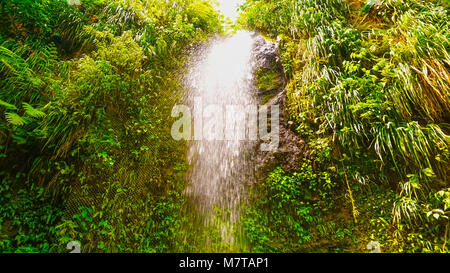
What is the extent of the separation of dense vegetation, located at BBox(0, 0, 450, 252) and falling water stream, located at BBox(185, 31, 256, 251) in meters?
0.24

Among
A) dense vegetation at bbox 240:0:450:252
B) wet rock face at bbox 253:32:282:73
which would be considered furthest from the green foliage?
wet rock face at bbox 253:32:282:73

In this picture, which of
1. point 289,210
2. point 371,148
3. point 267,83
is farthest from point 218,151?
point 371,148

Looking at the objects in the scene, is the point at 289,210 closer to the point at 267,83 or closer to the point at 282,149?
the point at 282,149

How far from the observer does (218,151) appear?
12.3ft

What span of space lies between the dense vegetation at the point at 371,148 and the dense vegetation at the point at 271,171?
0.02m

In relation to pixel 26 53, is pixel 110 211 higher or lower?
lower

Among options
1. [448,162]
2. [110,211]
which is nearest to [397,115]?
[448,162]

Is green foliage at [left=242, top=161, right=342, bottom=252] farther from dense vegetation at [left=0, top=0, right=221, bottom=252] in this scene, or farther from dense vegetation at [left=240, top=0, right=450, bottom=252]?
dense vegetation at [left=0, top=0, right=221, bottom=252]

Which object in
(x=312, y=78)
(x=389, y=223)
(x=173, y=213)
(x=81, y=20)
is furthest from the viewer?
(x=81, y=20)

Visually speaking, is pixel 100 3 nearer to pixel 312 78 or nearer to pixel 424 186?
pixel 312 78

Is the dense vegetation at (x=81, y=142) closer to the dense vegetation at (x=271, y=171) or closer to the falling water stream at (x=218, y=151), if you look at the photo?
the dense vegetation at (x=271, y=171)

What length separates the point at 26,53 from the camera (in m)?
3.14

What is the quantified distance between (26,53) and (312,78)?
4828 millimetres
